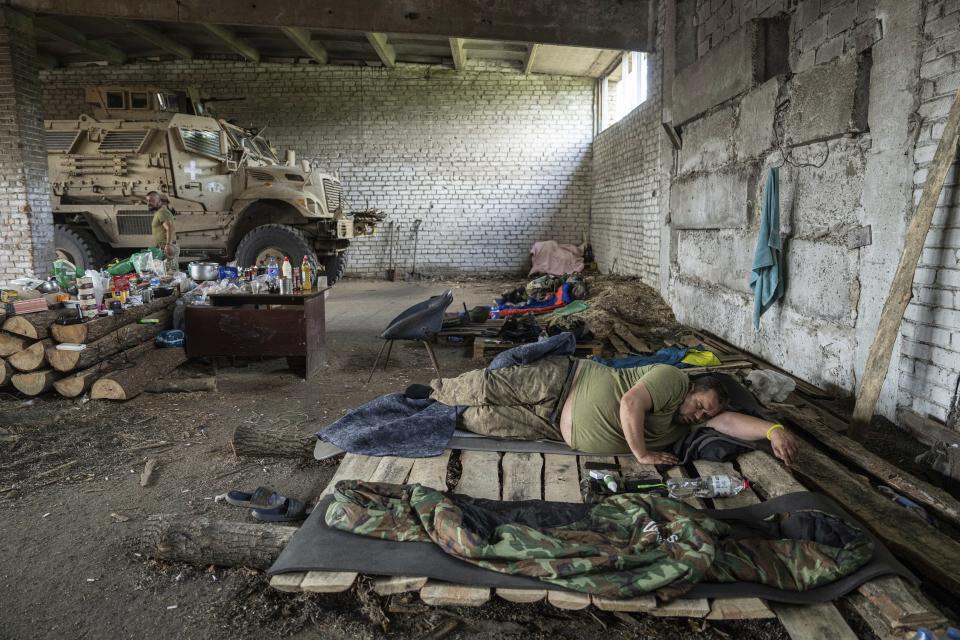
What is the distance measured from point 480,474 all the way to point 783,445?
1.43m

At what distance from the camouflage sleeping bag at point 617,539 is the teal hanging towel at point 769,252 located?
2879 mm

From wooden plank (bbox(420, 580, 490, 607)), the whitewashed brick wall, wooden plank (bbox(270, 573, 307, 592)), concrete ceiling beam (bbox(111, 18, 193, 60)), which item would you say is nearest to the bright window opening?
the whitewashed brick wall

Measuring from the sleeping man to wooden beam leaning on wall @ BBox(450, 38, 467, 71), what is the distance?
880 cm

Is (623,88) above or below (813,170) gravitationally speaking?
above

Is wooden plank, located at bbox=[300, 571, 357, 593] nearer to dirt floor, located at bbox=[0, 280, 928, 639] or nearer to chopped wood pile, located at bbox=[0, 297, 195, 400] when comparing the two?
dirt floor, located at bbox=[0, 280, 928, 639]

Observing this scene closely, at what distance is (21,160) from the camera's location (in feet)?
26.0

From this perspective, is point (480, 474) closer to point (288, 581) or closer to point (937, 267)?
point (288, 581)

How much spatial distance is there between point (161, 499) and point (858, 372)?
4.12 m

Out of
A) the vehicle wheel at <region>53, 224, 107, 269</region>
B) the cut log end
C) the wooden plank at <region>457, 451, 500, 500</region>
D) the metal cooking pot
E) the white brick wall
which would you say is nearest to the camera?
the wooden plank at <region>457, 451, 500, 500</region>

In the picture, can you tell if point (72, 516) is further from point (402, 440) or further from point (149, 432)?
point (402, 440)

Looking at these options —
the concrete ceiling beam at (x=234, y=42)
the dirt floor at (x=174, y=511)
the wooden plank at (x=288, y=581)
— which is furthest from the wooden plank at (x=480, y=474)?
the concrete ceiling beam at (x=234, y=42)

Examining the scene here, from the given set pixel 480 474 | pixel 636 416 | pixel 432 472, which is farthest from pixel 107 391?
pixel 636 416

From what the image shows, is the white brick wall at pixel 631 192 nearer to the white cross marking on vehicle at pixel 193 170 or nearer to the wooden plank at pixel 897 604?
the wooden plank at pixel 897 604

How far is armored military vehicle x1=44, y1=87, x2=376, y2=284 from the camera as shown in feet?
30.8
